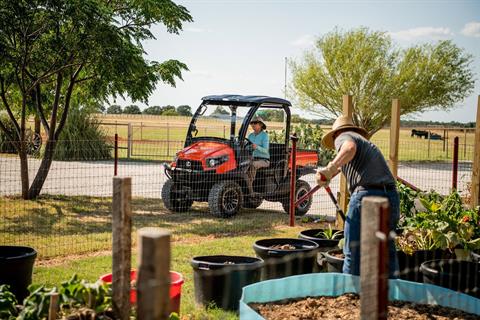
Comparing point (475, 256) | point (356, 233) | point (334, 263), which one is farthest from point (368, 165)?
point (475, 256)

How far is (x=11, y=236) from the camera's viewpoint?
8414 millimetres

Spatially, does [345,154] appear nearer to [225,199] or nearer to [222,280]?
[222,280]

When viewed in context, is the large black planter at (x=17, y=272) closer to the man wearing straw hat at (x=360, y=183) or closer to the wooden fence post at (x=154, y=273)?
the man wearing straw hat at (x=360, y=183)

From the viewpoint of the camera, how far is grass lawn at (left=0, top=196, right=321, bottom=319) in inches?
260

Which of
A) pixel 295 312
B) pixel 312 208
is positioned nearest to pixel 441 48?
pixel 312 208

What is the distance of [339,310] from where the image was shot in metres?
4.21

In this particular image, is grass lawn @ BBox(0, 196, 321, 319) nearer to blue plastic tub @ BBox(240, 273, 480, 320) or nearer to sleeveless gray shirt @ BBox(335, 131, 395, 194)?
blue plastic tub @ BBox(240, 273, 480, 320)

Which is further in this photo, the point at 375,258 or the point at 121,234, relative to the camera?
the point at 121,234

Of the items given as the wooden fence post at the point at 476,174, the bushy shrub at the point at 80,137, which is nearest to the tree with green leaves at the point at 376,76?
the bushy shrub at the point at 80,137

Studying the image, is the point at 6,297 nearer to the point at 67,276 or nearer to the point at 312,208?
the point at 67,276

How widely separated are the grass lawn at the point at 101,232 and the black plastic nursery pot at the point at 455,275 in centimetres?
173

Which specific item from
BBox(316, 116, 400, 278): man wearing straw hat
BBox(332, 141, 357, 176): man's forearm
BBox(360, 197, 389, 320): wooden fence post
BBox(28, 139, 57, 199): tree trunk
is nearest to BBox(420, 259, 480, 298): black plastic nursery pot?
BBox(316, 116, 400, 278): man wearing straw hat

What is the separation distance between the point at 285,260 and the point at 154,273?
3304mm

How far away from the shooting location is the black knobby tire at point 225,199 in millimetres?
10117
